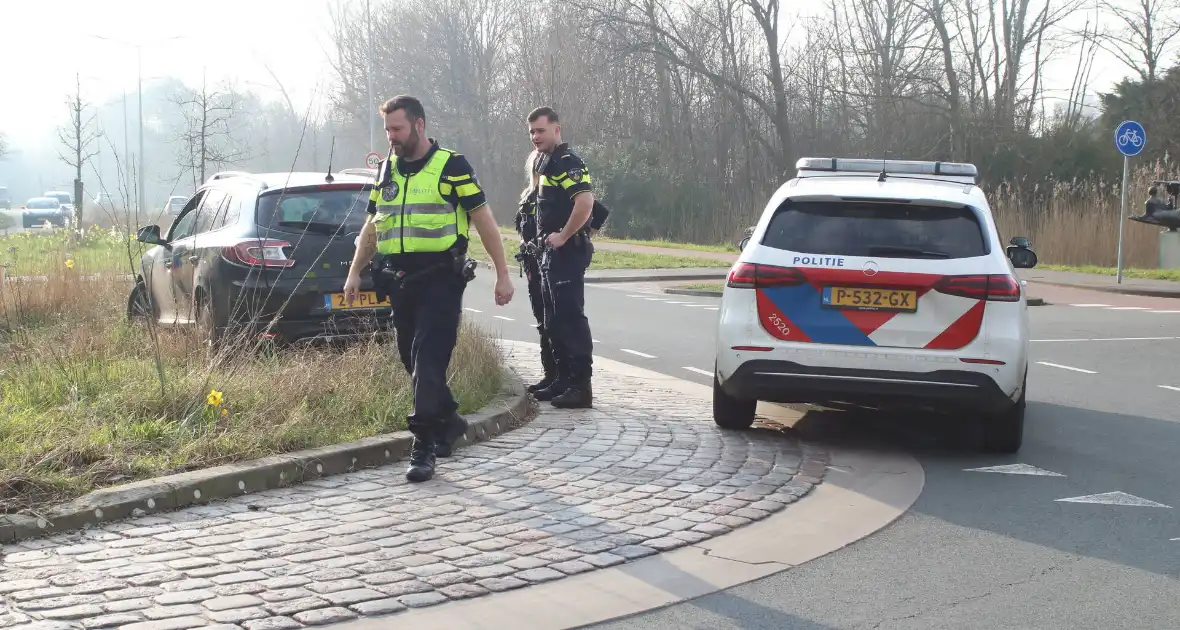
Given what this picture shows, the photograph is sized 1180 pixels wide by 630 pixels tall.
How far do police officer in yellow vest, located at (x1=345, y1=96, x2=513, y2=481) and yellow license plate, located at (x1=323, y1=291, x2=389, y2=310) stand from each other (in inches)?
101

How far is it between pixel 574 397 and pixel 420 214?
2.54m

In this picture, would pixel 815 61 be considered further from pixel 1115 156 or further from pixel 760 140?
pixel 1115 156

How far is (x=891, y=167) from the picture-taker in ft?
26.8

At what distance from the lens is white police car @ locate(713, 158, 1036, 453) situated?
689 centimetres

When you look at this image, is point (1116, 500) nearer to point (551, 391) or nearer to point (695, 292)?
point (551, 391)

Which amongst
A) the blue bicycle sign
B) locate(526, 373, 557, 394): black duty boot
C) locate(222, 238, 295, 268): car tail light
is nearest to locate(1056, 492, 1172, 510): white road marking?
locate(526, 373, 557, 394): black duty boot

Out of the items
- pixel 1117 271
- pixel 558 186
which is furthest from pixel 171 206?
pixel 1117 271

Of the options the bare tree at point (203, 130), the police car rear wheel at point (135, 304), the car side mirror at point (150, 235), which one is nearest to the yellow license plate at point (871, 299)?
the car side mirror at point (150, 235)

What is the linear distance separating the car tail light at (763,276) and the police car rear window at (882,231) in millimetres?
159

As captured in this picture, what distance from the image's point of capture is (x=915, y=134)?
37.3 meters

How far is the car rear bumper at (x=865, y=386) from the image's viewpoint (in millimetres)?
→ 6879

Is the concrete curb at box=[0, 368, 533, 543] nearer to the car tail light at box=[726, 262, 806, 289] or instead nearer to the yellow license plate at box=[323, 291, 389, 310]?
the car tail light at box=[726, 262, 806, 289]

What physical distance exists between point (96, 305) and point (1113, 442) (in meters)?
8.28

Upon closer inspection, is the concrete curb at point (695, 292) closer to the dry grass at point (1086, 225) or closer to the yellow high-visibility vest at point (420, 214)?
the dry grass at point (1086, 225)
